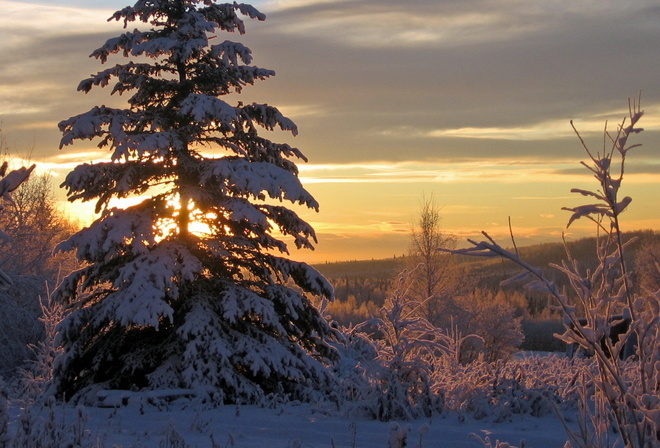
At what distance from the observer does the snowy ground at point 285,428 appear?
715 cm

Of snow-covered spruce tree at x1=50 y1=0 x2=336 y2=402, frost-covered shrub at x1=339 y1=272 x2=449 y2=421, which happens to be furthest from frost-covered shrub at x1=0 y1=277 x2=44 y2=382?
frost-covered shrub at x1=339 y1=272 x2=449 y2=421

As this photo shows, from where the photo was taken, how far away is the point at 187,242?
12297 mm

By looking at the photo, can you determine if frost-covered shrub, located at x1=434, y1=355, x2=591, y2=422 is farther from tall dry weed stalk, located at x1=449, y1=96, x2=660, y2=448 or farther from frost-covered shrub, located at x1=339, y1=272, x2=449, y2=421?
tall dry weed stalk, located at x1=449, y1=96, x2=660, y2=448

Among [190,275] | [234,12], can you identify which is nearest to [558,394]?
[190,275]

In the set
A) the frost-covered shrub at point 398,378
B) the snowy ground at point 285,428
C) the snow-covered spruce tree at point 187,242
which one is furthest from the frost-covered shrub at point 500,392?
the snow-covered spruce tree at point 187,242

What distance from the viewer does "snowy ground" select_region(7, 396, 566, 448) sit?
7.15m

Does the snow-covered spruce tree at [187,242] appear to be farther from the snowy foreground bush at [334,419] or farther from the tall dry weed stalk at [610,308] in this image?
the tall dry weed stalk at [610,308]

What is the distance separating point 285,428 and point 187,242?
5020mm

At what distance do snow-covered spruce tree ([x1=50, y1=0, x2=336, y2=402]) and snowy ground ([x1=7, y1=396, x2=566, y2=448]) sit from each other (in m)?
1.26

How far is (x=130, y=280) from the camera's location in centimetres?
1123

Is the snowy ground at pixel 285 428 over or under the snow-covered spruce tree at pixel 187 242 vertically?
under

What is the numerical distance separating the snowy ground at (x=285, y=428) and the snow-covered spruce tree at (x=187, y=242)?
1260mm

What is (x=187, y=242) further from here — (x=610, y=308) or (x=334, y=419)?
(x=610, y=308)

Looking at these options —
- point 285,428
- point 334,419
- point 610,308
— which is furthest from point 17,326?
point 610,308
